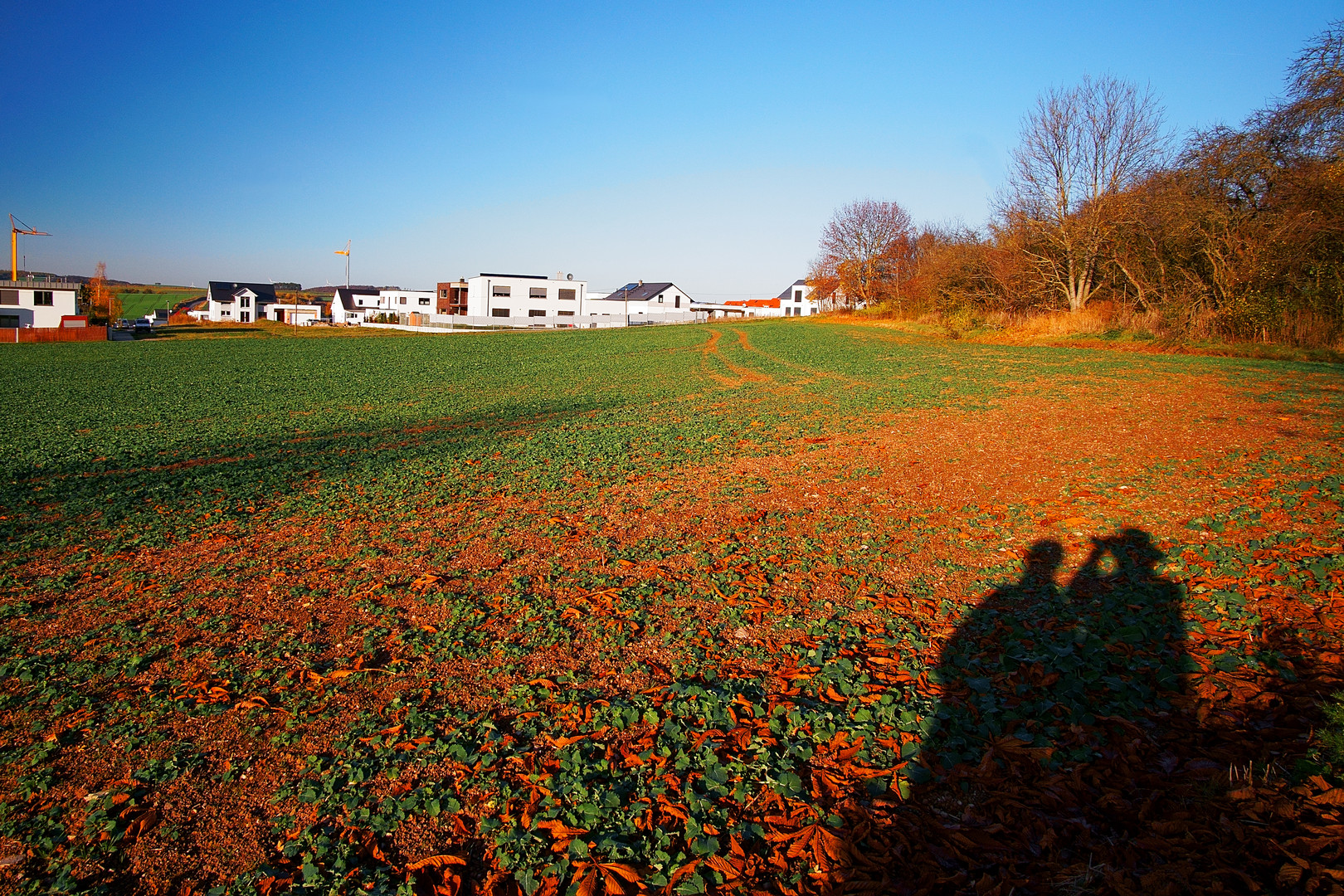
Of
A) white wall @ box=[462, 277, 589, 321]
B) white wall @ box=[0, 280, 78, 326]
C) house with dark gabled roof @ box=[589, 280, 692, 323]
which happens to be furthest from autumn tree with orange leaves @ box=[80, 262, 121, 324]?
house with dark gabled roof @ box=[589, 280, 692, 323]

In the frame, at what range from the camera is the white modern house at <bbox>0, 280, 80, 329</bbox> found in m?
58.3

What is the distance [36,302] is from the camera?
6050 centimetres

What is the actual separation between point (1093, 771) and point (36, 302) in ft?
274

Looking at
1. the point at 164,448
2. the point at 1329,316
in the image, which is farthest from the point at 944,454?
the point at 1329,316

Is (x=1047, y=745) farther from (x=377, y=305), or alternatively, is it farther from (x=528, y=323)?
(x=377, y=305)

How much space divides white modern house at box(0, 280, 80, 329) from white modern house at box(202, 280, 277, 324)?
132 feet

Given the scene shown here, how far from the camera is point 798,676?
13.9 feet

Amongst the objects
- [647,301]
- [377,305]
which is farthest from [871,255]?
[377,305]

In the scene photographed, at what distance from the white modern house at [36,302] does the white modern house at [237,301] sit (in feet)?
132

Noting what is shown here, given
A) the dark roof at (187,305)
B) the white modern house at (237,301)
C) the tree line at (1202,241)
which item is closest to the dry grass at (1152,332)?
the tree line at (1202,241)

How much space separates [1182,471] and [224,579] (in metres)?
10.5

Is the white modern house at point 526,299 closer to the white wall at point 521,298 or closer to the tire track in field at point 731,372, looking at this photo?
the white wall at point 521,298

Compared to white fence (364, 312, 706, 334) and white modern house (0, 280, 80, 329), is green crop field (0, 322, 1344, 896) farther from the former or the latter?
white fence (364, 312, 706, 334)

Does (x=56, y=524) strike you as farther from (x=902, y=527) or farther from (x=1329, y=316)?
(x=1329, y=316)
